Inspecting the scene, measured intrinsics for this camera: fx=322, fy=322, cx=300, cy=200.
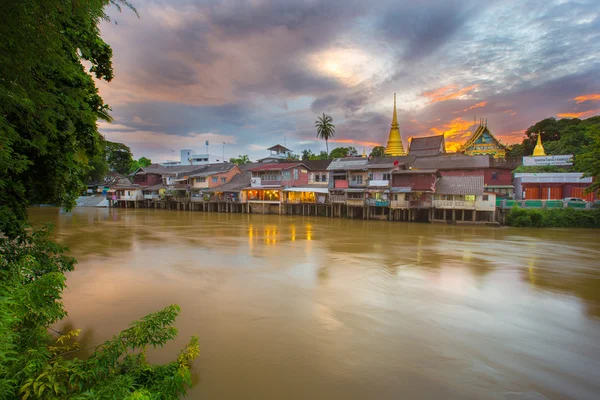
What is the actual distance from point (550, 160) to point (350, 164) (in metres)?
19.3

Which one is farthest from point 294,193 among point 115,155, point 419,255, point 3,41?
point 115,155

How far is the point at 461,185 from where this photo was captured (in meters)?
28.7

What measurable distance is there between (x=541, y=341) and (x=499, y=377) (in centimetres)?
227

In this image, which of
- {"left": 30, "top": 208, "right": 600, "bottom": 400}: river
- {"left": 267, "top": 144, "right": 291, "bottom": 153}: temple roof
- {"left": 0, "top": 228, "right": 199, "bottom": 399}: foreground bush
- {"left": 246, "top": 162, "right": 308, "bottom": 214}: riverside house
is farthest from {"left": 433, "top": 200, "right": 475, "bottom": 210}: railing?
{"left": 267, "top": 144, "right": 291, "bottom": 153}: temple roof

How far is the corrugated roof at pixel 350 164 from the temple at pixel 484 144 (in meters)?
15.1

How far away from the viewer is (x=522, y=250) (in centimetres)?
1736

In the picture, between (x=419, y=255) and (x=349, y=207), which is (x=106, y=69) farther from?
(x=349, y=207)

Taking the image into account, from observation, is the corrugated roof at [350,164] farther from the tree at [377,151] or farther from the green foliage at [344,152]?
the tree at [377,151]

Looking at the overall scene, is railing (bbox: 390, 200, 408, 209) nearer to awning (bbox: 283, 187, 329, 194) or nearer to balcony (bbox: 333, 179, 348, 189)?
balcony (bbox: 333, 179, 348, 189)

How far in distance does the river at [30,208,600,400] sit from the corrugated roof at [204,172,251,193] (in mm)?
24919

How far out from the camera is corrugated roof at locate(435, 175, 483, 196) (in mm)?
27781

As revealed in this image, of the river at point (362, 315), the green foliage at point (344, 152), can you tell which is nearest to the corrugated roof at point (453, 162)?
the green foliage at point (344, 152)

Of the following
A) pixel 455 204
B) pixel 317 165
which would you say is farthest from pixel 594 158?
pixel 317 165

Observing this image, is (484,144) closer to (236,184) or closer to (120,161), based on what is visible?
(236,184)
